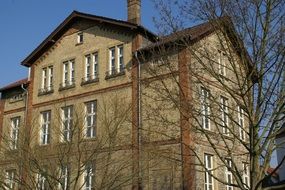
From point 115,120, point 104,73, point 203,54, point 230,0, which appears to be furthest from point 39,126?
point 230,0

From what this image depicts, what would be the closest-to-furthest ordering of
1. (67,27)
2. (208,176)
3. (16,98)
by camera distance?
1. (208,176)
2. (67,27)
3. (16,98)

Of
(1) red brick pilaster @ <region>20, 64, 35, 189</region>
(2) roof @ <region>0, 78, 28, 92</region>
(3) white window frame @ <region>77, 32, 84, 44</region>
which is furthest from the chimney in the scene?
(2) roof @ <region>0, 78, 28, 92</region>

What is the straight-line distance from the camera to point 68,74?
91.1ft

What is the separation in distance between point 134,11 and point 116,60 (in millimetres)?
3110

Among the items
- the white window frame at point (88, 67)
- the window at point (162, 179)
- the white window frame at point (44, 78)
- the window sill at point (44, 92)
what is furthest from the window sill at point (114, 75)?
the window at point (162, 179)

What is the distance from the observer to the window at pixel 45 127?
27263 millimetres

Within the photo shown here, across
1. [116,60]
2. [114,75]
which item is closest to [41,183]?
[114,75]

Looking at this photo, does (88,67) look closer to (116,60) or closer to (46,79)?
(116,60)

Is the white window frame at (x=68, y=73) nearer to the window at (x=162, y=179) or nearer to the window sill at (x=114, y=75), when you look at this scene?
the window sill at (x=114, y=75)

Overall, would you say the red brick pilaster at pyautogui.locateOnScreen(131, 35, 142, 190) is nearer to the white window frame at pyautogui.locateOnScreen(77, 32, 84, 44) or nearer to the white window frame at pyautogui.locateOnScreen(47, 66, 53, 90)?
the white window frame at pyautogui.locateOnScreen(77, 32, 84, 44)

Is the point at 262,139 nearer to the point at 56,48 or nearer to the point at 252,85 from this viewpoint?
the point at 252,85

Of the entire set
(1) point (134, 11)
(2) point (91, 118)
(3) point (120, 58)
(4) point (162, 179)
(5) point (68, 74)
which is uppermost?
(1) point (134, 11)

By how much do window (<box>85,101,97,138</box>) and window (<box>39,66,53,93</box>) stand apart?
3.99 meters

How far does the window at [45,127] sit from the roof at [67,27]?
4.22 meters
